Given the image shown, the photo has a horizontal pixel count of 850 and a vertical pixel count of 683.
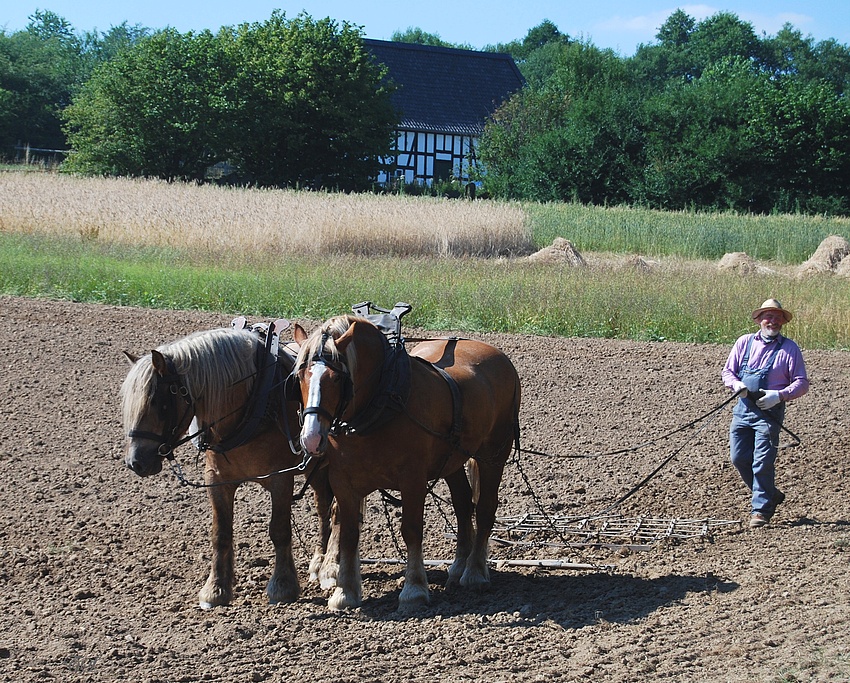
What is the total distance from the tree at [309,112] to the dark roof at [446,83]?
996 centimetres

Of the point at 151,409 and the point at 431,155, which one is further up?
the point at 431,155

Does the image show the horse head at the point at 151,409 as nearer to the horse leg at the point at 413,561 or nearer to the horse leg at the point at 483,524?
the horse leg at the point at 413,561

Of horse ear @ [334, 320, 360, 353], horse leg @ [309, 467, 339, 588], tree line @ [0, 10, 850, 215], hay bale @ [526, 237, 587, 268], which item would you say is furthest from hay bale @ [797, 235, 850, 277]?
horse ear @ [334, 320, 360, 353]

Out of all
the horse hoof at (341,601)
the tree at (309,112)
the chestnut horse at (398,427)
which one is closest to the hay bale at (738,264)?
the chestnut horse at (398,427)

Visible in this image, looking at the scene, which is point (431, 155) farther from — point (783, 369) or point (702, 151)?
point (783, 369)

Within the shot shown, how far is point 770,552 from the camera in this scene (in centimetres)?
638

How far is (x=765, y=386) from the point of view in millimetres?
7039

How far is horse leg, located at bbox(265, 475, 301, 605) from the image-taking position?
5.64 metres

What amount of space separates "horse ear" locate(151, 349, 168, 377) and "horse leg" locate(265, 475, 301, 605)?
3.02 ft

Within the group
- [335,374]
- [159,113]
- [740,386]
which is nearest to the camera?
[335,374]

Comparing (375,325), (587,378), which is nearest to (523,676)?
(375,325)

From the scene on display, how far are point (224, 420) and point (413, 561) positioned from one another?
4.30ft

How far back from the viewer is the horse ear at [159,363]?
5.07 meters

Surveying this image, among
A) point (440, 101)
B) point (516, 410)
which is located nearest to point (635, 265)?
point (516, 410)
